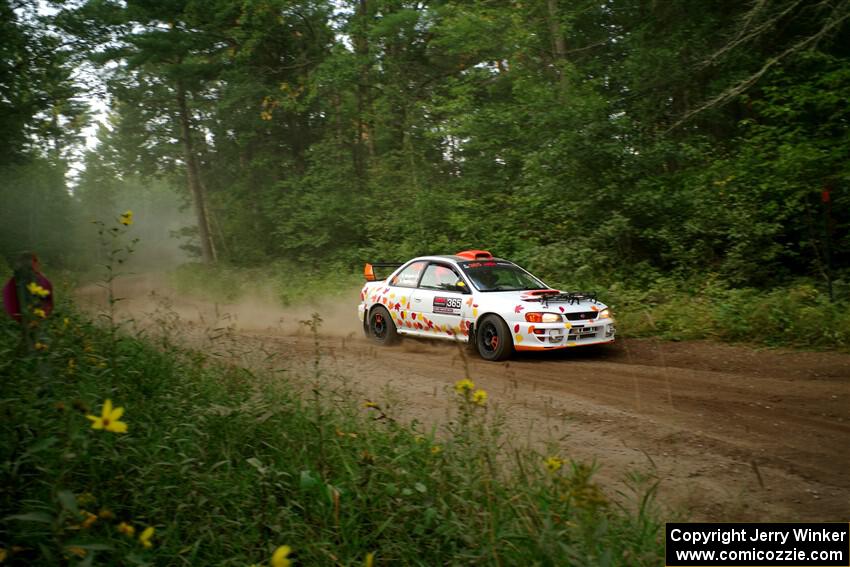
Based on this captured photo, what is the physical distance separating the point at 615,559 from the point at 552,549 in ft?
1.11

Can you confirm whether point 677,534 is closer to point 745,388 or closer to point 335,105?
point 745,388

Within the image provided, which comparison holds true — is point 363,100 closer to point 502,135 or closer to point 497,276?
point 502,135

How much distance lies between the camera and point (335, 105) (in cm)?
2633

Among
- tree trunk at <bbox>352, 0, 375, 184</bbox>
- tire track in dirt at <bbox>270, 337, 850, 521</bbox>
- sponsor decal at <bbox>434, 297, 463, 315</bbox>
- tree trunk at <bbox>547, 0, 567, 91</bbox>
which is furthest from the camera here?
tree trunk at <bbox>352, 0, 375, 184</bbox>

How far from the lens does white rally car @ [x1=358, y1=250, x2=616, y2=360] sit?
931cm

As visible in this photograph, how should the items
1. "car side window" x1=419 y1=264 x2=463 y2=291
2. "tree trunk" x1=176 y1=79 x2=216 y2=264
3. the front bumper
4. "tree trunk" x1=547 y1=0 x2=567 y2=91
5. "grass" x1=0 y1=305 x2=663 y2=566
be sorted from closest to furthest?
"grass" x1=0 y1=305 x2=663 y2=566 → the front bumper → "car side window" x1=419 y1=264 x2=463 y2=291 → "tree trunk" x1=547 y1=0 x2=567 y2=91 → "tree trunk" x1=176 y1=79 x2=216 y2=264

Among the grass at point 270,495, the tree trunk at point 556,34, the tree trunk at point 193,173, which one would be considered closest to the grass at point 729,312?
the grass at point 270,495

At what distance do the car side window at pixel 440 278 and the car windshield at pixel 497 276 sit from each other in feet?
0.75

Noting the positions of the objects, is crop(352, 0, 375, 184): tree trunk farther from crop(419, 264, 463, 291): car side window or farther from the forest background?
crop(419, 264, 463, 291): car side window

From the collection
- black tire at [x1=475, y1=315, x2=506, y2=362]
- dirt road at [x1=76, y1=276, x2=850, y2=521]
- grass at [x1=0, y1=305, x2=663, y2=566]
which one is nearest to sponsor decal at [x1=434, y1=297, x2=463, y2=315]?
black tire at [x1=475, y1=315, x2=506, y2=362]

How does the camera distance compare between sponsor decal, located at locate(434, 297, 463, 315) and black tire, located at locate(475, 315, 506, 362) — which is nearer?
black tire, located at locate(475, 315, 506, 362)

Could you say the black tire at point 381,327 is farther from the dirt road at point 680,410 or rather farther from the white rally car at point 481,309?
the dirt road at point 680,410

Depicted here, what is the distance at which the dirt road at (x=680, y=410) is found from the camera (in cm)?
441

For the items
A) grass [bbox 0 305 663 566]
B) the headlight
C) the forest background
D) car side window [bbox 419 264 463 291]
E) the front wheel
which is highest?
the forest background
